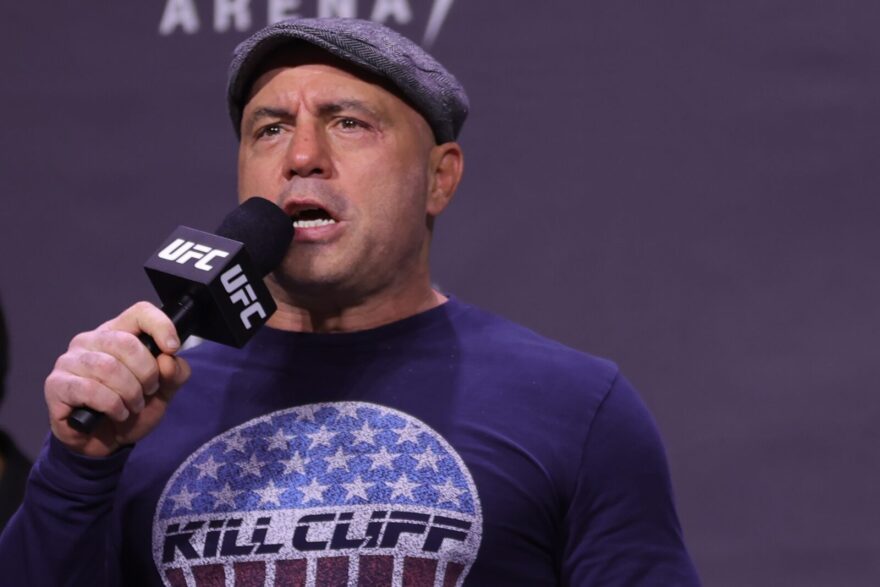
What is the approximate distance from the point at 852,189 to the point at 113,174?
946mm

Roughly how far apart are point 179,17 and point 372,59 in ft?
2.32

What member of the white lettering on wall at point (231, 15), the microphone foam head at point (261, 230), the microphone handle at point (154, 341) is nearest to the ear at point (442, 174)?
the microphone foam head at point (261, 230)

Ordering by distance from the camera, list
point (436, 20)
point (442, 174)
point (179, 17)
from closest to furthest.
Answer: point (442, 174)
point (436, 20)
point (179, 17)

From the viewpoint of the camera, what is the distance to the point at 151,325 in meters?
0.91

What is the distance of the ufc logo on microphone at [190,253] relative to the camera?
95 centimetres

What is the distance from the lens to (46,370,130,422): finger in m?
0.89

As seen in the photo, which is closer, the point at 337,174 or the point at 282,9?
the point at 337,174

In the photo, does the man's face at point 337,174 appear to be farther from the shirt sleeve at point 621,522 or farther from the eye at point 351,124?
the shirt sleeve at point 621,522

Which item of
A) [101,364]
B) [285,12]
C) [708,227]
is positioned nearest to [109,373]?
[101,364]

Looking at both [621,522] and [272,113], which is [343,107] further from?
[621,522]

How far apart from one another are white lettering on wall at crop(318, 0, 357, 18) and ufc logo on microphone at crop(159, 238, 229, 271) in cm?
86

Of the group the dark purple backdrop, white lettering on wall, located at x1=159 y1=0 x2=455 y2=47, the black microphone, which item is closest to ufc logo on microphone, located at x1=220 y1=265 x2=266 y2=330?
the black microphone

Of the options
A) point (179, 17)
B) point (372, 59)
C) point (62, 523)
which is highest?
point (372, 59)

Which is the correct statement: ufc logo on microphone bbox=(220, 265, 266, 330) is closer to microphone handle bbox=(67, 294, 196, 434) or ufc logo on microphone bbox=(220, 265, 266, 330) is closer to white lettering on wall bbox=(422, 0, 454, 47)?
microphone handle bbox=(67, 294, 196, 434)
